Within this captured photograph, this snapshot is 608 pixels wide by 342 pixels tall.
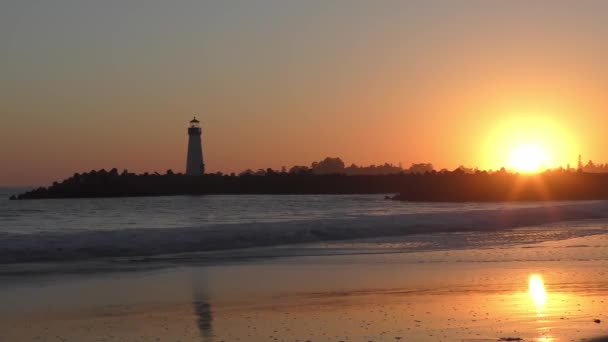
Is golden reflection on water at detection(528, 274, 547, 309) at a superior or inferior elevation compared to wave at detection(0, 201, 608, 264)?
inferior

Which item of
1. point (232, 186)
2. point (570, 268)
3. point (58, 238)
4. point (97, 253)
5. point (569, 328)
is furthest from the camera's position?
point (232, 186)

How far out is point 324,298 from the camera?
37.9ft

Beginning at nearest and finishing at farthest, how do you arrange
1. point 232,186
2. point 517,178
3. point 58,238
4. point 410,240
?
point 58,238, point 410,240, point 517,178, point 232,186

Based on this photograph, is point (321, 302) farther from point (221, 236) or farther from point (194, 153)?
point (194, 153)

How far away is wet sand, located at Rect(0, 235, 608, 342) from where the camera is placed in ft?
29.4

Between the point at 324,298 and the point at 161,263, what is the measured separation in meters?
6.90

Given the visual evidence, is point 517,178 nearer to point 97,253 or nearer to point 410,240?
point 410,240

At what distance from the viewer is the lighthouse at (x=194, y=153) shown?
284 feet

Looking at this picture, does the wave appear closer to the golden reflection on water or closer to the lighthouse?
the golden reflection on water

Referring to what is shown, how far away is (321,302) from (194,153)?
260 feet

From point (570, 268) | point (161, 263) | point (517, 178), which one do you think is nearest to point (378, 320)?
point (570, 268)

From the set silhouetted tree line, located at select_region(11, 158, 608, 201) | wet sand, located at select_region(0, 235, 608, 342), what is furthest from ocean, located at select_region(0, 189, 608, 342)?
silhouetted tree line, located at select_region(11, 158, 608, 201)

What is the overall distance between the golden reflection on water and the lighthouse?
74621 millimetres

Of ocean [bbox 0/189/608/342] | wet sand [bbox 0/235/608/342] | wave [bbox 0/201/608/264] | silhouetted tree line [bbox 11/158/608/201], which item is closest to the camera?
wet sand [bbox 0/235/608/342]
